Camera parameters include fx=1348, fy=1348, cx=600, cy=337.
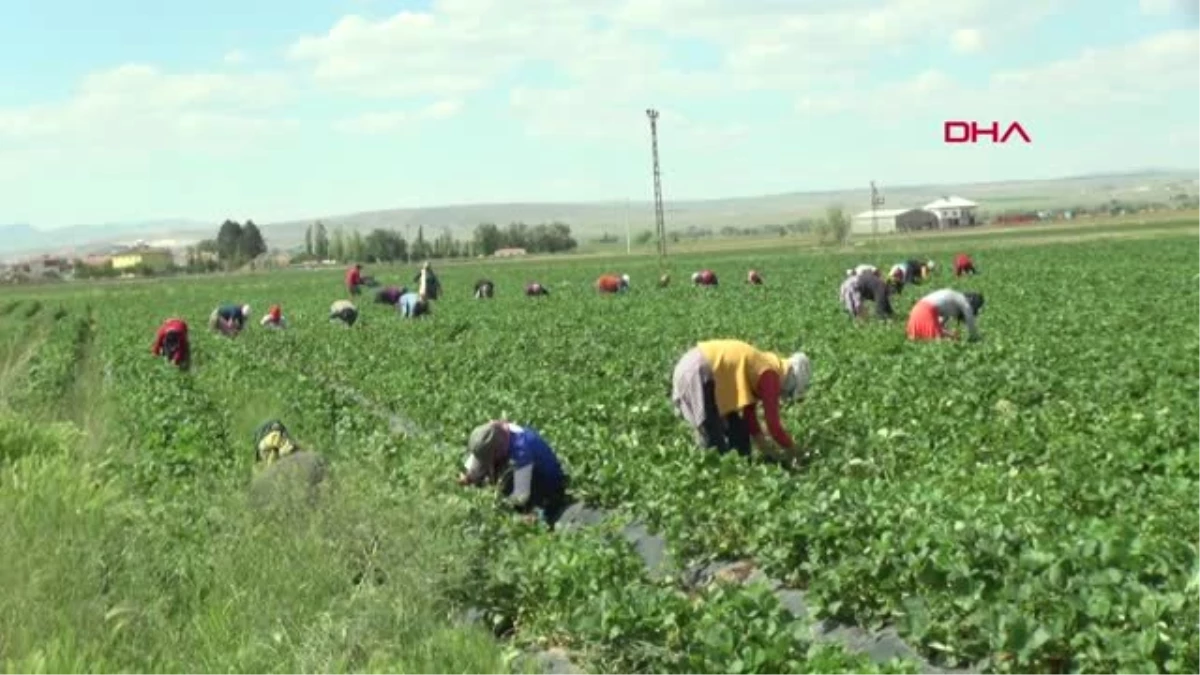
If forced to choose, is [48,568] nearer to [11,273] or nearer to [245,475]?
[245,475]

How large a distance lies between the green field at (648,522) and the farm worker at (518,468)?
0.94 feet

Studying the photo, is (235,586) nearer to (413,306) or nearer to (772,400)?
(772,400)

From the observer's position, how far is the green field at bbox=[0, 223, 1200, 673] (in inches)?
221

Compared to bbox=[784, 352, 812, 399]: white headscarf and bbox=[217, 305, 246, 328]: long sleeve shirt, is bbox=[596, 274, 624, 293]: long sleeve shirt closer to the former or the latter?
bbox=[217, 305, 246, 328]: long sleeve shirt

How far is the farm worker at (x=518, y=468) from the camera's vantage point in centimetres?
912

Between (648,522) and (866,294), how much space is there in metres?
12.8

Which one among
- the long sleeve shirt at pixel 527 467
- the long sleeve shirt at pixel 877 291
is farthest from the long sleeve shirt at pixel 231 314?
the long sleeve shirt at pixel 527 467

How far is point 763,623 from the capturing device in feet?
18.6

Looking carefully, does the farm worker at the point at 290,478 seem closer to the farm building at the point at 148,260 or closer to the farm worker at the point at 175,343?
the farm worker at the point at 175,343

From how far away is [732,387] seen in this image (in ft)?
33.2

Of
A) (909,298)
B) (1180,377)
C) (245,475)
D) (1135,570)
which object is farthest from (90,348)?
(1135,570)

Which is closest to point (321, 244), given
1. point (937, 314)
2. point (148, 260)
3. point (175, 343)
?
point (148, 260)

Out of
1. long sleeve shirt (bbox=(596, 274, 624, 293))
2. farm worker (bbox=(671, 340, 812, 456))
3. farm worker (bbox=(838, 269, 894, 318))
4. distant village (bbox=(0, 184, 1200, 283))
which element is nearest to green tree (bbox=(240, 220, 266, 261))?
distant village (bbox=(0, 184, 1200, 283))

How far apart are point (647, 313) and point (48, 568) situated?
20444mm
